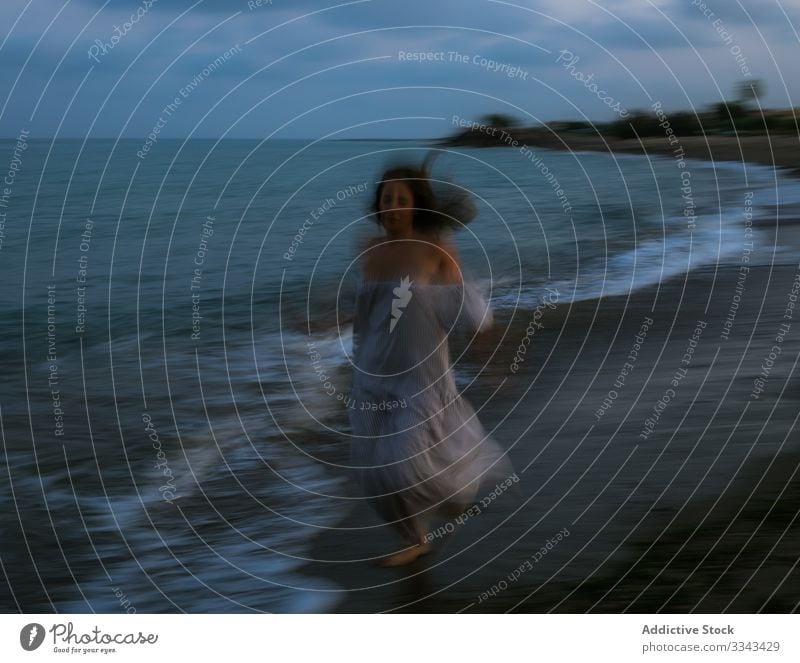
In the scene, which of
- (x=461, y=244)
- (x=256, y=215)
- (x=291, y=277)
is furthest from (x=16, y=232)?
(x=461, y=244)

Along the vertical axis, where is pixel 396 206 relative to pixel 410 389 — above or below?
above

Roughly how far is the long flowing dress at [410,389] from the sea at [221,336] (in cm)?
21

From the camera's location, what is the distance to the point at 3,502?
247 inches

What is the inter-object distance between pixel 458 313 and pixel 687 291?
765cm

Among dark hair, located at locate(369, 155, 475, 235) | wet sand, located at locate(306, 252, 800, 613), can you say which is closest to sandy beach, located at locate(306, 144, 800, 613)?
wet sand, located at locate(306, 252, 800, 613)

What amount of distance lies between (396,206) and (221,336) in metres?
7.52

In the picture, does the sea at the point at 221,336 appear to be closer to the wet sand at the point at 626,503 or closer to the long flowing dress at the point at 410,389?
the long flowing dress at the point at 410,389

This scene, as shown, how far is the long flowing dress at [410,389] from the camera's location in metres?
4.27

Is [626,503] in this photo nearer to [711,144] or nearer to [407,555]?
[407,555]

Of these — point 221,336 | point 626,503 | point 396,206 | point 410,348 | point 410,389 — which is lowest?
point 626,503

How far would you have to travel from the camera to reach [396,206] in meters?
4.30

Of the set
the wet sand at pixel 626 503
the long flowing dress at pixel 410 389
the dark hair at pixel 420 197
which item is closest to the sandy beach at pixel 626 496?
the wet sand at pixel 626 503

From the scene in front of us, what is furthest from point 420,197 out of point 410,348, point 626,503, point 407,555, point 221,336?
point 221,336

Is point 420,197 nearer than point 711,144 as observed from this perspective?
Yes
